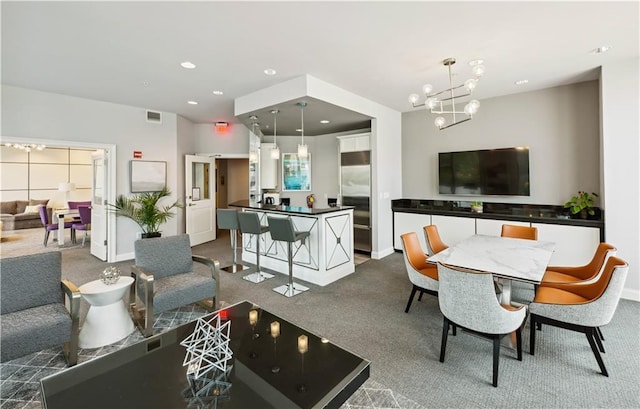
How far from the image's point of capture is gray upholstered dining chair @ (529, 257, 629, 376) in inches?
78.7

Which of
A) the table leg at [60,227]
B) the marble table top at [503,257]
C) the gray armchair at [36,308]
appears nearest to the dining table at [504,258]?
the marble table top at [503,257]

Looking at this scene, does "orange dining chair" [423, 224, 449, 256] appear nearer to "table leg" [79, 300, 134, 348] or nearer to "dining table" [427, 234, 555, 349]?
"dining table" [427, 234, 555, 349]

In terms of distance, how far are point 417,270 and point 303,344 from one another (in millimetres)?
1583

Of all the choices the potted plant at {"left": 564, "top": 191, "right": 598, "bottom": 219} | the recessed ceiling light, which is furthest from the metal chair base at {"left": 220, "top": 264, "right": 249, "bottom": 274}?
the recessed ceiling light

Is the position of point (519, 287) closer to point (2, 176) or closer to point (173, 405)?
point (173, 405)

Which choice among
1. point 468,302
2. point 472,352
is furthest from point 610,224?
point 468,302

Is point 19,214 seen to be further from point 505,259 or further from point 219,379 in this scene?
point 505,259

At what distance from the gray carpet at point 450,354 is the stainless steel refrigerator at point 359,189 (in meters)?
1.92

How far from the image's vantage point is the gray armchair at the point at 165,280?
8.58 ft

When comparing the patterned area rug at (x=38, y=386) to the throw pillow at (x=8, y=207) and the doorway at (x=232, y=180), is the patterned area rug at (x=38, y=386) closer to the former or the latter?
the doorway at (x=232, y=180)

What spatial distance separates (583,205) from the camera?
4.07m

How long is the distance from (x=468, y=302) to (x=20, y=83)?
21.3 ft

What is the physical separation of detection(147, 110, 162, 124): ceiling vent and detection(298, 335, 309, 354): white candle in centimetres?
571

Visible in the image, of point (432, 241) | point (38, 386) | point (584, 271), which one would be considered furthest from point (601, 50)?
point (38, 386)
